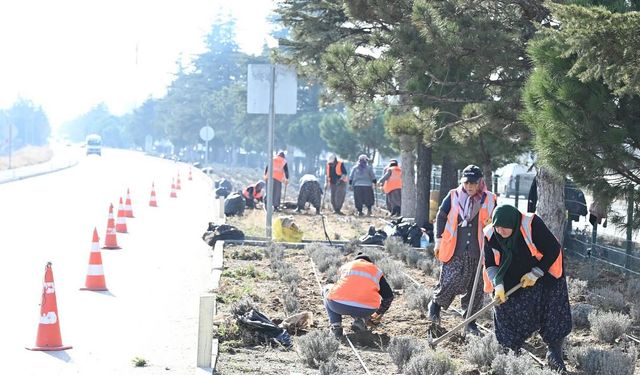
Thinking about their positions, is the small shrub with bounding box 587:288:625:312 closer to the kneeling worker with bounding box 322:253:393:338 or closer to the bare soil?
the bare soil

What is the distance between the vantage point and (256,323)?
10.2 metres

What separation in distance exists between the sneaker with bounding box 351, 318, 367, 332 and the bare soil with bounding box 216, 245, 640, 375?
0.06 metres

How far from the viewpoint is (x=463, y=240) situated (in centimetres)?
1066

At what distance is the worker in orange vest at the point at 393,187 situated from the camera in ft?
93.7

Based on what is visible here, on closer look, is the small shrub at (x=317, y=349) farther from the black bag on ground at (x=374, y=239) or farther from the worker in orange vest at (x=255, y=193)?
the worker in orange vest at (x=255, y=193)

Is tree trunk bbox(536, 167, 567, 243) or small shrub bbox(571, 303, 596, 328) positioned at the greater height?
tree trunk bbox(536, 167, 567, 243)

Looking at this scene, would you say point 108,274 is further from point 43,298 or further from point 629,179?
point 629,179

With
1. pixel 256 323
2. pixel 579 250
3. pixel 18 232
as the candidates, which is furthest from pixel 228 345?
pixel 18 232

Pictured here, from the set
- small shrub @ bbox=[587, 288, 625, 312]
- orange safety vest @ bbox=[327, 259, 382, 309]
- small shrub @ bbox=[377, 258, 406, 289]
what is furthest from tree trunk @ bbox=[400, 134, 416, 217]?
orange safety vest @ bbox=[327, 259, 382, 309]

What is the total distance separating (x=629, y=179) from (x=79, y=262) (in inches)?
358

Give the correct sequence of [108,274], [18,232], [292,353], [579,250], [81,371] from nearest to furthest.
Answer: [81,371], [292,353], [108,274], [579,250], [18,232]

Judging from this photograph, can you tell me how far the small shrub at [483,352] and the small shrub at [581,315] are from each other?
→ 253 cm

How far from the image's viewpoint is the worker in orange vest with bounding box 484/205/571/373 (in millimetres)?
8523

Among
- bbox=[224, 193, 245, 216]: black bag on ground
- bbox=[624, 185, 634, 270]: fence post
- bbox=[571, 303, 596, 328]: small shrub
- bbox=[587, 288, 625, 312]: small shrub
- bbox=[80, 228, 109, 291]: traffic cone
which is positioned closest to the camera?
bbox=[624, 185, 634, 270]: fence post
